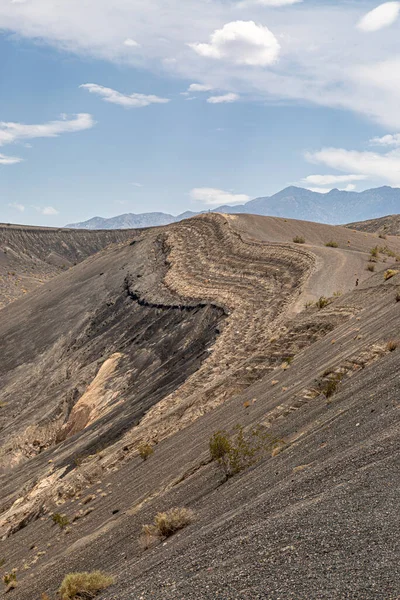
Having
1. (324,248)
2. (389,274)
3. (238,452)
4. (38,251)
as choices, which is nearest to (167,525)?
(238,452)

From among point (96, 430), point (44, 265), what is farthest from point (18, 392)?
point (44, 265)

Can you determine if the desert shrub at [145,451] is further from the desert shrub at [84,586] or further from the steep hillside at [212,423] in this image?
the desert shrub at [84,586]

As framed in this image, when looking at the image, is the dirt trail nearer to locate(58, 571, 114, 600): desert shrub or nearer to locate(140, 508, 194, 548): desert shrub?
locate(140, 508, 194, 548): desert shrub

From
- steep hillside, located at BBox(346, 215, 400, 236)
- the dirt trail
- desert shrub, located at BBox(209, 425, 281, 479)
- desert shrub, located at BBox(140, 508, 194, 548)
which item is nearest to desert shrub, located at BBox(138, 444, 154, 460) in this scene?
desert shrub, located at BBox(209, 425, 281, 479)

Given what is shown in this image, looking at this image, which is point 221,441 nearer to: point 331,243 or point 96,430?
point 96,430

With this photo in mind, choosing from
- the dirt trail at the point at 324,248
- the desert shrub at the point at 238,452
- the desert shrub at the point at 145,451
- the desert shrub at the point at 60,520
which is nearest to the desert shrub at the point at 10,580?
the desert shrub at the point at 60,520

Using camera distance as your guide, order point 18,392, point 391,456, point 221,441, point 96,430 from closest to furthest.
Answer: point 391,456 < point 221,441 < point 96,430 < point 18,392

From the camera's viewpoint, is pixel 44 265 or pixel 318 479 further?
pixel 44 265
